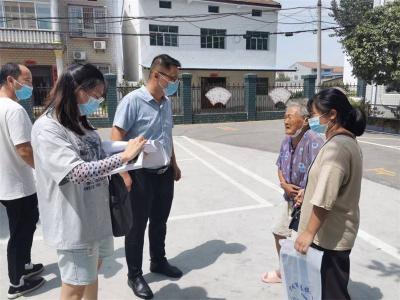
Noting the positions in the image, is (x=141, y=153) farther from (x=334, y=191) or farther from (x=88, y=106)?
(x=334, y=191)

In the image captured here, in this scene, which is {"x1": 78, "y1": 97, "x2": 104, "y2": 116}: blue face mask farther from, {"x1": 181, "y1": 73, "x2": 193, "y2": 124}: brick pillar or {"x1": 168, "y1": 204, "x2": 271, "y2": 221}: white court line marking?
{"x1": 181, "y1": 73, "x2": 193, "y2": 124}: brick pillar

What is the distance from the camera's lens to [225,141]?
38.4ft

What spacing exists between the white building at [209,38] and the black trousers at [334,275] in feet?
67.7

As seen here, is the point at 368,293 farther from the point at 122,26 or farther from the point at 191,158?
the point at 122,26

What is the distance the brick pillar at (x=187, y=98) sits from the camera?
51.7 feet

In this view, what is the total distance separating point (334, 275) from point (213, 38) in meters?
23.5

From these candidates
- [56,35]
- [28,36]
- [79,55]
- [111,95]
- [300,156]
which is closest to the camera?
[300,156]

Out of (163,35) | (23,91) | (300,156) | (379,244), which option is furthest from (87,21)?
(300,156)

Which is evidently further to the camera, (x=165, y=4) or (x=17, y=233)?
(x=165, y=4)

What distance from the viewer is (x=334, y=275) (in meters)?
2.15

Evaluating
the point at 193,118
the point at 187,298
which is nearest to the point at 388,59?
the point at 193,118

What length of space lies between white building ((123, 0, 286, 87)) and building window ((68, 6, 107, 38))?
216 centimetres

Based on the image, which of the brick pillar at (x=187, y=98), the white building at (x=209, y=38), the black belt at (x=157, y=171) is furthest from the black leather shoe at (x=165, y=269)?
the white building at (x=209, y=38)

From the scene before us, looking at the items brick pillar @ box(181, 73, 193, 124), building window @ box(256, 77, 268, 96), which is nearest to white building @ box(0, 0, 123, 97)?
brick pillar @ box(181, 73, 193, 124)
